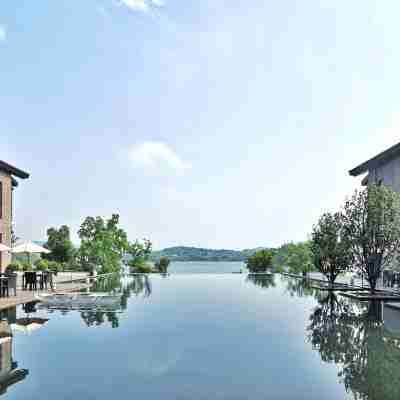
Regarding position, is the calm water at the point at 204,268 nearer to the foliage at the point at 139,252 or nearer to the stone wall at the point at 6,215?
the foliage at the point at 139,252

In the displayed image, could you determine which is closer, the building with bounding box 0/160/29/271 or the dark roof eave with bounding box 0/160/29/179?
the dark roof eave with bounding box 0/160/29/179

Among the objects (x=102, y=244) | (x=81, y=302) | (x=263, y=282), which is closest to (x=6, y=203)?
(x=102, y=244)

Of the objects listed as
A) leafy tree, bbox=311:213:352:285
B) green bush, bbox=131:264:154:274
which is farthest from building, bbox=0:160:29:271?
leafy tree, bbox=311:213:352:285

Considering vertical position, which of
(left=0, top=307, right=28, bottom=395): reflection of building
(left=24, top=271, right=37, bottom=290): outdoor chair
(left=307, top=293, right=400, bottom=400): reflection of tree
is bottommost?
(left=307, top=293, right=400, bottom=400): reflection of tree

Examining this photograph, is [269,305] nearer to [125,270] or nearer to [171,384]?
[171,384]

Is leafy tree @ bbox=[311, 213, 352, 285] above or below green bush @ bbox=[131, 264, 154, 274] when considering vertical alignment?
above

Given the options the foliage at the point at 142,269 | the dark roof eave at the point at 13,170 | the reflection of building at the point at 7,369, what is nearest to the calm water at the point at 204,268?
the foliage at the point at 142,269

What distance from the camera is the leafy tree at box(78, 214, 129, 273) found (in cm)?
2809

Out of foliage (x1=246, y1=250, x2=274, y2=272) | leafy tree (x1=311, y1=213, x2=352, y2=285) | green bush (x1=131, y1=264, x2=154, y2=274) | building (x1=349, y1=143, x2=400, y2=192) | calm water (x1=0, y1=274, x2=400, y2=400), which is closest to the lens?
calm water (x1=0, y1=274, x2=400, y2=400)

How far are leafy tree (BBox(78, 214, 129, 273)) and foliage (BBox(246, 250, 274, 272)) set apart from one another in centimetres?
917

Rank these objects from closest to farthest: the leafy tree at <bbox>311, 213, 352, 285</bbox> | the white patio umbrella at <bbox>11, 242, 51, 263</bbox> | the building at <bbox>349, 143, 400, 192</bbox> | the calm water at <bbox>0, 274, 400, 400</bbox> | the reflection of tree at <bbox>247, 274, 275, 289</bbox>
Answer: the calm water at <bbox>0, 274, 400, 400</bbox> → the white patio umbrella at <bbox>11, 242, 51, 263</bbox> → the leafy tree at <bbox>311, 213, 352, 285</bbox> → the building at <bbox>349, 143, 400, 192</bbox> → the reflection of tree at <bbox>247, 274, 275, 289</bbox>

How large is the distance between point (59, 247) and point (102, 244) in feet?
26.2

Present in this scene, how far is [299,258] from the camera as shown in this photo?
1163 inches

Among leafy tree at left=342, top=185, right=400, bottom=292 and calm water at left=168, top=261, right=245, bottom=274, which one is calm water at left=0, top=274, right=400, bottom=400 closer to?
leafy tree at left=342, top=185, right=400, bottom=292
